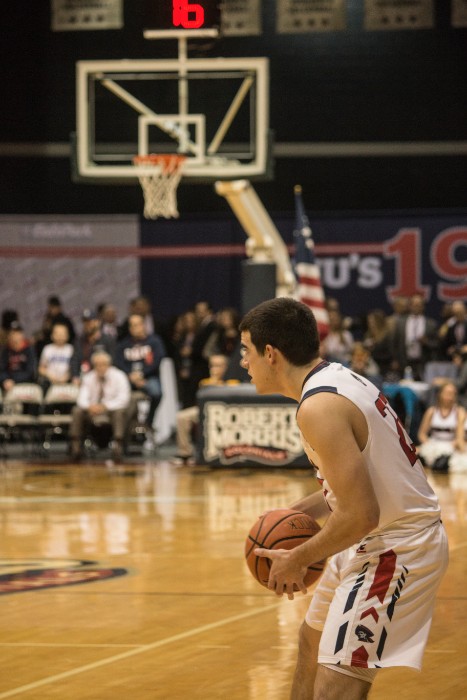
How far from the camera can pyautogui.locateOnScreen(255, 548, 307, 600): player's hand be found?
11.9 ft

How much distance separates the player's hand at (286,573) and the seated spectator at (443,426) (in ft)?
38.3

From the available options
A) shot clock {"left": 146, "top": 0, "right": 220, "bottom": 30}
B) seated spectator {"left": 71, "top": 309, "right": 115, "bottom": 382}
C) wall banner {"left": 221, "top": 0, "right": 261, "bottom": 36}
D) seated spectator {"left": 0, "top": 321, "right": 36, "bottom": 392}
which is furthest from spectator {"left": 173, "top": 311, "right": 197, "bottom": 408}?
wall banner {"left": 221, "top": 0, "right": 261, "bottom": 36}

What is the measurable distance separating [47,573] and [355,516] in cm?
525

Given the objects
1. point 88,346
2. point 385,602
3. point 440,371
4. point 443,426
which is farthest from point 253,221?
point 385,602

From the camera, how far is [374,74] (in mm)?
23125

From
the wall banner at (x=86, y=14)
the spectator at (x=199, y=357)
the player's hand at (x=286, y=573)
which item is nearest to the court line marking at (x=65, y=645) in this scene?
the player's hand at (x=286, y=573)

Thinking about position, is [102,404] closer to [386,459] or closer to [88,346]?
[88,346]

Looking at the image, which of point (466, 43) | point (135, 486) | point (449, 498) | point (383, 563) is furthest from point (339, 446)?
point (466, 43)

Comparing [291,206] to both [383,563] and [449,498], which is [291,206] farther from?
[383,563]

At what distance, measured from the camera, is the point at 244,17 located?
2230 cm

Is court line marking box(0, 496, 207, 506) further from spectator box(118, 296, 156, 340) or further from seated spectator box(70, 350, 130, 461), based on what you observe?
spectator box(118, 296, 156, 340)

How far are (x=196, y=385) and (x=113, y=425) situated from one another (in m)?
1.60

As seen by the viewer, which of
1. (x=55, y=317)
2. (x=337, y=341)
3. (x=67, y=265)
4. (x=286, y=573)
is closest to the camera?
(x=286, y=573)

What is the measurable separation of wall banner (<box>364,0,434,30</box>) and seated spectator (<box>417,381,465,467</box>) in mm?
8762
